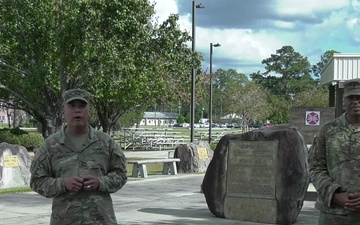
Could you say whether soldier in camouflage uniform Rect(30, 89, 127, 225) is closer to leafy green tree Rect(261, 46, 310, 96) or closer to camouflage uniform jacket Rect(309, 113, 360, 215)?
camouflage uniform jacket Rect(309, 113, 360, 215)

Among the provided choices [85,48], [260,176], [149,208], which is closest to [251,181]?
[260,176]

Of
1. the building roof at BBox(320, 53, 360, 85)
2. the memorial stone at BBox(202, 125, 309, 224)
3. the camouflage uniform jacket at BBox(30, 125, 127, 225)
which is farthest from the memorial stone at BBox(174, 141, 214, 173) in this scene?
the camouflage uniform jacket at BBox(30, 125, 127, 225)

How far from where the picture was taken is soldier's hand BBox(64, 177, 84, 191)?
3.74m

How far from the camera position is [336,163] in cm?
384

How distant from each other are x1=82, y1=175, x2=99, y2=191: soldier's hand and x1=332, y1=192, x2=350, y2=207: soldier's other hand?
1546 mm

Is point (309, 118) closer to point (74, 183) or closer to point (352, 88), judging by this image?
point (352, 88)

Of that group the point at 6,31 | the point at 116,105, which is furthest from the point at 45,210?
the point at 116,105

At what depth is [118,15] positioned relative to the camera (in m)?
19.3

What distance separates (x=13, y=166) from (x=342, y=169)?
39.5 feet

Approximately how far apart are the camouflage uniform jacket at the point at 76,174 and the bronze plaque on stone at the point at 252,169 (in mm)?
5766

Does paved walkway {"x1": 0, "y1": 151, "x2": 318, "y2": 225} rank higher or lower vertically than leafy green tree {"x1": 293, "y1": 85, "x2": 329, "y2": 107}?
lower

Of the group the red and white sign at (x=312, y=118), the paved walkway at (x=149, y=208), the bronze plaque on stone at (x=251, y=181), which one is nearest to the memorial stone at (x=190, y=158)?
the paved walkway at (x=149, y=208)

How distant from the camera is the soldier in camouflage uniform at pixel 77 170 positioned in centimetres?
388

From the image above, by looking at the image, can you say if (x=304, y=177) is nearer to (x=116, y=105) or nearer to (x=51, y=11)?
(x=51, y=11)
